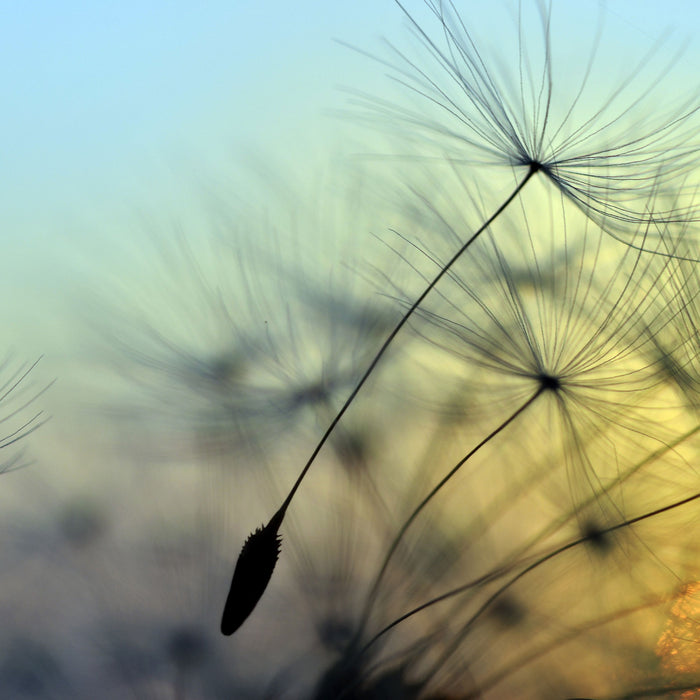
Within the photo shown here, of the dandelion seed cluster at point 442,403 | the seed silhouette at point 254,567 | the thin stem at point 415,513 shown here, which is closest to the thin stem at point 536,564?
the dandelion seed cluster at point 442,403

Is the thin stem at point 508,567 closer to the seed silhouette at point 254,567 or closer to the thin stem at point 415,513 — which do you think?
the thin stem at point 415,513

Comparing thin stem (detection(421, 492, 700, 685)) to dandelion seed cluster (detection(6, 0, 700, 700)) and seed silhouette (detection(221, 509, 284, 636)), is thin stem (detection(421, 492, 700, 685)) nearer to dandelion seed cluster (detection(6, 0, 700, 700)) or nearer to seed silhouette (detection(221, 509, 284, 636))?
dandelion seed cluster (detection(6, 0, 700, 700))

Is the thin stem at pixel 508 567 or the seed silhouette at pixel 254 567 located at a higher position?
the thin stem at pixel 508 567

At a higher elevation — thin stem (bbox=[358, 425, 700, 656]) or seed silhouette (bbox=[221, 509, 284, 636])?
thin stem (bbox=[358, 425, 700, 656])

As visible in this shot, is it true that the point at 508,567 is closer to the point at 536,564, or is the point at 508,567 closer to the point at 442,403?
the point at 536,564

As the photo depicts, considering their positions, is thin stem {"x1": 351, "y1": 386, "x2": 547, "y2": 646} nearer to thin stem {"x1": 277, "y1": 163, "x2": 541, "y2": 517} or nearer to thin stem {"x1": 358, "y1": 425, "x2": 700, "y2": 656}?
thin stem {"x1": 358, "y1": 425, "x2": 700, "y2": 656}

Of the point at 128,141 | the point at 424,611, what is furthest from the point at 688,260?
the point at 128,141

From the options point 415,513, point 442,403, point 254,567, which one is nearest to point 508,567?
point 415,513

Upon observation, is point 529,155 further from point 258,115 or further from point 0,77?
point 0,77

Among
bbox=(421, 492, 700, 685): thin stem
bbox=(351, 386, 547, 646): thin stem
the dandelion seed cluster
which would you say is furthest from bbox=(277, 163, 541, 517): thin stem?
bbox=(421, 492, 700, 685): thin stem
